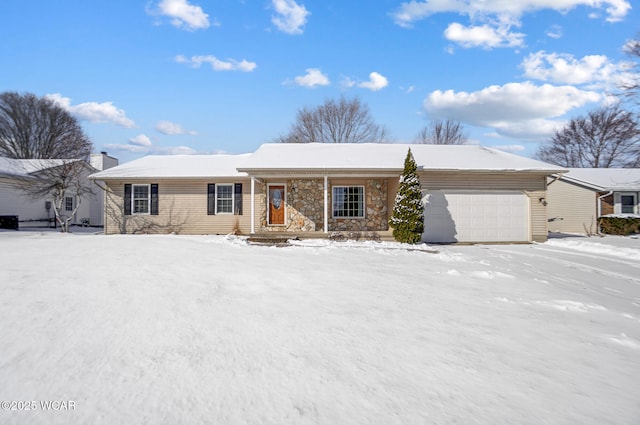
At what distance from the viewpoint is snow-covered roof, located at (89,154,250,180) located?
14508 millimetres

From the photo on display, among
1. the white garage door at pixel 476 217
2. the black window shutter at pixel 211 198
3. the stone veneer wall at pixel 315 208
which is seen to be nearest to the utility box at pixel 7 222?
the black window shutter at pixel 211 198

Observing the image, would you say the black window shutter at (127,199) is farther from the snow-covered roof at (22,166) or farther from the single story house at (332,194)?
the snow-covered roof at (22,166)

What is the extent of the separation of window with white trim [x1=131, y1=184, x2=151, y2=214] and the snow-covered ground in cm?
882

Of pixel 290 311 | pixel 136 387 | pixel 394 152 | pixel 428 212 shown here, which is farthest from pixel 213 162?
pixel 136 387

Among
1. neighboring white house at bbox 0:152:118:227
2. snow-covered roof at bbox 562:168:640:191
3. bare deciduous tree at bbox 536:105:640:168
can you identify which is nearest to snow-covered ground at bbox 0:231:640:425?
snow-covered roof at bbox 562:168:640:191

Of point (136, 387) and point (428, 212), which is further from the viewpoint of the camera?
point (428, 212)

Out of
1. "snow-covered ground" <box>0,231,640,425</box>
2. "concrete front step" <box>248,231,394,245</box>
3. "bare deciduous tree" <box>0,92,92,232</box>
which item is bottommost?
"snow-covered ground" <box>0,231,640,425</box>

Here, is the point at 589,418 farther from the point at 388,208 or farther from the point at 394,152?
the point at 394,152

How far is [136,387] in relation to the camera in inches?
98.0

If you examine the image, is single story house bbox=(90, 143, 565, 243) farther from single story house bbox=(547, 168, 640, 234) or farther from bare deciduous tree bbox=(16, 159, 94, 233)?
single story house bbox=(547, 168, 640, 234)

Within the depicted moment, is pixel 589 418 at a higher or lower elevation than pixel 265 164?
lower

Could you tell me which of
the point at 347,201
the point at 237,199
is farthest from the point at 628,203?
the point at 237,199

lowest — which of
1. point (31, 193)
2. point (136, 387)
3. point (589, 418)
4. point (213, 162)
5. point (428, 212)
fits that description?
point (589, 418)

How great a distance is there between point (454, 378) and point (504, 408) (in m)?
0.43
